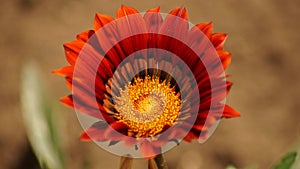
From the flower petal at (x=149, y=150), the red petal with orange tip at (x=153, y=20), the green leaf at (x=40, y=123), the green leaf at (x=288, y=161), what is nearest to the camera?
the flower petal at (x=149, y=150)

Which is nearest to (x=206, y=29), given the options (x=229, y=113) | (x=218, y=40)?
(x=218, y=40)

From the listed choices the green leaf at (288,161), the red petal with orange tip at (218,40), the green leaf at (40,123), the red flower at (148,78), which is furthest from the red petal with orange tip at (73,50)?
the green leaf at (288,161)

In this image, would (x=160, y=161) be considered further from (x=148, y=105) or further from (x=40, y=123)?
(x=40, y=123)

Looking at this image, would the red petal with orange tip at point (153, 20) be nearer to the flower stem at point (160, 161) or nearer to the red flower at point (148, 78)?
the red flower at point (148, 78)

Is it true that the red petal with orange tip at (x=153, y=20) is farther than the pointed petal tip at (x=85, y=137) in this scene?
Yes

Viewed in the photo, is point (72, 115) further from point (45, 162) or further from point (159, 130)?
point (159, 130)

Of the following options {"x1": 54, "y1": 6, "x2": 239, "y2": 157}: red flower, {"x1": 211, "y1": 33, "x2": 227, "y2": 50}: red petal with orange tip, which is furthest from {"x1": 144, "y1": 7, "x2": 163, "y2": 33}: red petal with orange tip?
{"x1": 211, "y1": 33, "x2": 227, "y2": 50}: red petal with orange tip

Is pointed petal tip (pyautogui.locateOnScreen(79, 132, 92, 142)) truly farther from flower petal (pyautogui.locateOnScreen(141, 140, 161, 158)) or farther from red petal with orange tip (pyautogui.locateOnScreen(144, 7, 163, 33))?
red petal with orange tip (pyautogui.locateOnScreen(144, 7, 163, 33))

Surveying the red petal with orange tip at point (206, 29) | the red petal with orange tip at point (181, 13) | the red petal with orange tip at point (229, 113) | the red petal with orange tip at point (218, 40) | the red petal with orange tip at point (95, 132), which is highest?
the red petal with orange tip at point (181, 13)
